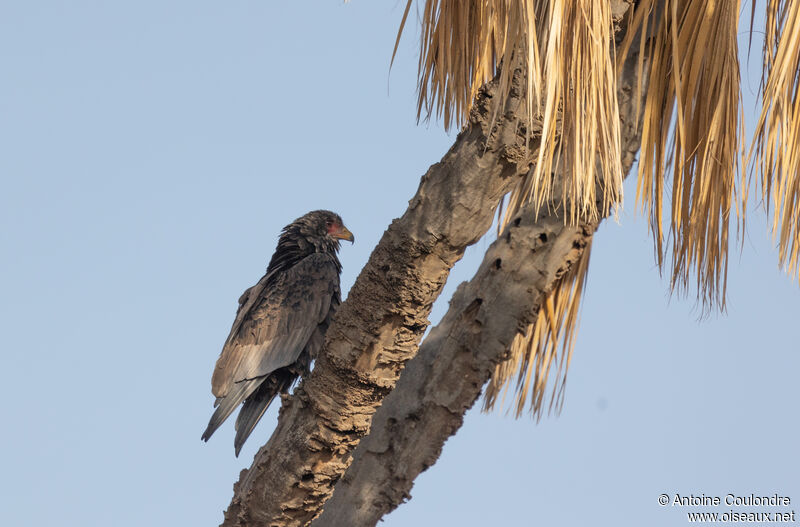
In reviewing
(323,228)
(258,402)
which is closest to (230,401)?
(258,402)

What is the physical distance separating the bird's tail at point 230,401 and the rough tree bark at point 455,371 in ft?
7.14

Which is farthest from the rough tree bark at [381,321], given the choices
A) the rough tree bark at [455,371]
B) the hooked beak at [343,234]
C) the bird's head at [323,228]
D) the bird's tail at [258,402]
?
the hooked beak at [343,234]

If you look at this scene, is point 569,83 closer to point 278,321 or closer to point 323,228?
point 278,321

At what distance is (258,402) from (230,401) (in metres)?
0.44

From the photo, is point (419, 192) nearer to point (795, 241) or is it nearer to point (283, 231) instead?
point (795, 241)

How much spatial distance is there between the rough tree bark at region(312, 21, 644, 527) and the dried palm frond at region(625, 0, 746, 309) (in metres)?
→ 0.48

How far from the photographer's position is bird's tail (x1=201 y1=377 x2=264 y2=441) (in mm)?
6750

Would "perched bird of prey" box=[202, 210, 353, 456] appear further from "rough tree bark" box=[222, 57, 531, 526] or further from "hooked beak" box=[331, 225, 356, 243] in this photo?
"rough tree bark" box=[222, 57, 531, 526]

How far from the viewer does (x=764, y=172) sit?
4.54 m

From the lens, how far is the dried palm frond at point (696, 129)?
4.50m

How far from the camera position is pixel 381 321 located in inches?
132

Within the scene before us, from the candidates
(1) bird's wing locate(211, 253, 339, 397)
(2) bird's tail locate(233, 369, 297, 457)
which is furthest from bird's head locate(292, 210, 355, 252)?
(2) bird's tail locate(233, 369, 297, 457)

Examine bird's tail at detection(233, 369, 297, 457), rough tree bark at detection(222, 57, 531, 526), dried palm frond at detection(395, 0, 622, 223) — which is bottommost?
rough tree bark at detection(222, 57, 531, 526)

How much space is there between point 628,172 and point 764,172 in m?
0.80
